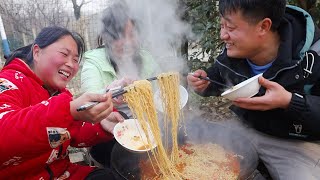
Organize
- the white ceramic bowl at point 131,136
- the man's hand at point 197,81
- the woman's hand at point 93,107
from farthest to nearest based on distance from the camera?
the man's hand at point 197,81
the white ceramic bowl at point 131,136
the woman's hand at point 93,107

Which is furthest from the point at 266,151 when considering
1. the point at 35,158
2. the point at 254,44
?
the point at 35,158

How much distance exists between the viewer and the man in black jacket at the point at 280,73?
101 inches

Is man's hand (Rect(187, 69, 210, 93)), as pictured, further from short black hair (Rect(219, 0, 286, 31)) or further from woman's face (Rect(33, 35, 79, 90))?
woman's face (Rect(33, 35, 79, 90))

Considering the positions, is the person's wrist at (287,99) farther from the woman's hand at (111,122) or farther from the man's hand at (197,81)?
the woman's hand at (111,122)

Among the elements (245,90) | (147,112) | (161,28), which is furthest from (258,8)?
(161,28)

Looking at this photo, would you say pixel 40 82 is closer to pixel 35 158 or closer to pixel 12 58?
pixel 12 58

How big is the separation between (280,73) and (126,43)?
193cm

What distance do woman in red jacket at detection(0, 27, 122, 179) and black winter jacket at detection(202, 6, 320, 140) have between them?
1668mm

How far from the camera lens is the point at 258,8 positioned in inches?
108

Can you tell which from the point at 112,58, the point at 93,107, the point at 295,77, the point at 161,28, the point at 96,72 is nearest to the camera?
the point at 93,107

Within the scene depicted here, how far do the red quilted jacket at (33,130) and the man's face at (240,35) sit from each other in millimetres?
1641

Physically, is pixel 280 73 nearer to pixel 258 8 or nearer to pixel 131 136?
pixel 258 8

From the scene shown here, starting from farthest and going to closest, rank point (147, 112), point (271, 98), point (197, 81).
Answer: point (197, 81), point (147, 112), point (271, 98)

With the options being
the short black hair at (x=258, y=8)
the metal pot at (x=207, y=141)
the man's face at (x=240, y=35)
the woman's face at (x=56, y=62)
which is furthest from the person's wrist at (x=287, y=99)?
the woman's face at (x=56, y=62)
